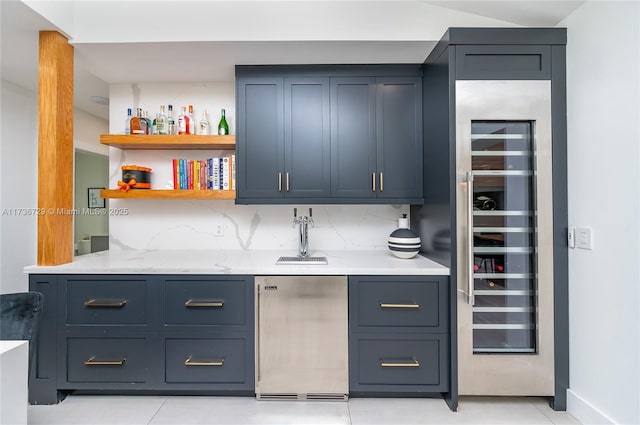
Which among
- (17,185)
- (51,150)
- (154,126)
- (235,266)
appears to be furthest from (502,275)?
(17,185)

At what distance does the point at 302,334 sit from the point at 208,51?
2100 mm

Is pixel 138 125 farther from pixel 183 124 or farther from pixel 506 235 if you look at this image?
pixel 506 235

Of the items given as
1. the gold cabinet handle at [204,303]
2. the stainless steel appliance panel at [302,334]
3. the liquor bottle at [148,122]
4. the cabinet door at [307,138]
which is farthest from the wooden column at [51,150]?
the cabinet door at [307,138]

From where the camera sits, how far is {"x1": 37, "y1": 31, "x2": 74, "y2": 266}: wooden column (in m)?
2.13

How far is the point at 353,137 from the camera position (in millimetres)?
2473

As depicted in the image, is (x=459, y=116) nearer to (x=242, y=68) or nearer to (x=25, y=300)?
(x=242, y=68)

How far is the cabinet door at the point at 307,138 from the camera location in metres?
2.46

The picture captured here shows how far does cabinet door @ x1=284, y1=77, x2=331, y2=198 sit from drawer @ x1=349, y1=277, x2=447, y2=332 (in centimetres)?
81

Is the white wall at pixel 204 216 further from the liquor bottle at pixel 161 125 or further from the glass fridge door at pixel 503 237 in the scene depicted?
the glass fridge door at pixel 503 237

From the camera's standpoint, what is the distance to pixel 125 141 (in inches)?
101

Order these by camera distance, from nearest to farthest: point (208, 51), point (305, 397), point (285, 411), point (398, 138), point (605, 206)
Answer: point (605, 206)
point (285, 411)
point (305, 397)
point (208, 51)
point (398, 138)

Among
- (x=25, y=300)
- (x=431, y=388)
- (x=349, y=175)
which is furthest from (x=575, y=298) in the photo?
(x=25, y=300)

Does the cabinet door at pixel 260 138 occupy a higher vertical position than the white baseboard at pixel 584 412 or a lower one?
higher

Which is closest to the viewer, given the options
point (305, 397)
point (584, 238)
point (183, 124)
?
point (584, 238)
